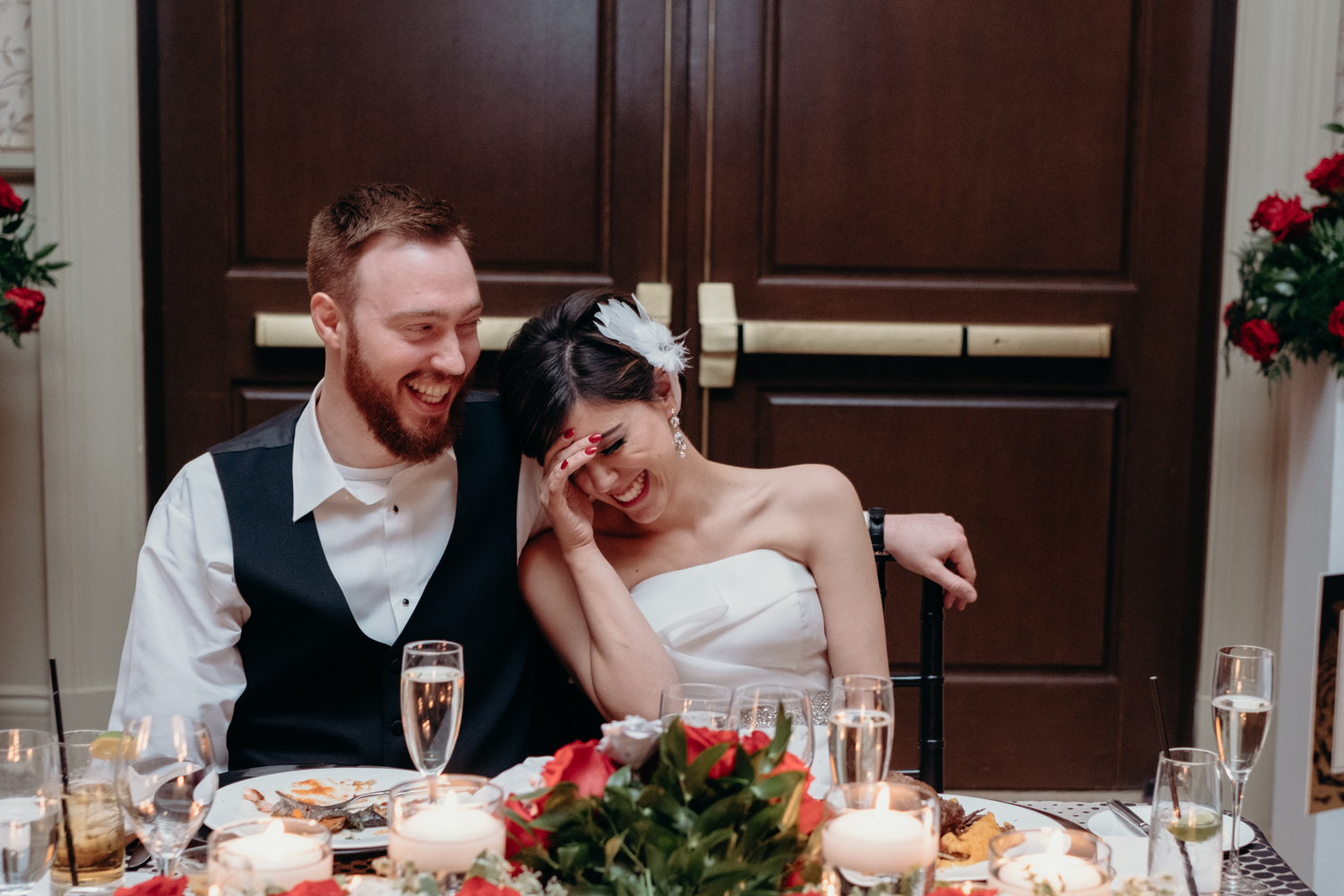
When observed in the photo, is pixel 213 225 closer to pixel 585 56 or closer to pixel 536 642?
pixel 585 56

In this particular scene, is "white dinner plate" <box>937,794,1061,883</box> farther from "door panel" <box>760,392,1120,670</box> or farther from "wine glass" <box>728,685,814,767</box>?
"door panel" <box>760,392,1120,670</box>

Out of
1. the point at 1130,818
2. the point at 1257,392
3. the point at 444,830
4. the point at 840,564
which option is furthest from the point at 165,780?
the point at 1257,392

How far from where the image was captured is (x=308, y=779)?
1.29 meters

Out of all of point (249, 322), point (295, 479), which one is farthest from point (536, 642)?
point (249, 322)

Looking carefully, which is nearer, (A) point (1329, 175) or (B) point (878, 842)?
(B) point (878, 842)

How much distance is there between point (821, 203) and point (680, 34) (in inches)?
19.9

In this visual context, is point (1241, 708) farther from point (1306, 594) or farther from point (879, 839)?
point (1306, 594)

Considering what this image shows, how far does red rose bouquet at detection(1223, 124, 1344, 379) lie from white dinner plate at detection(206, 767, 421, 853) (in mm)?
1979

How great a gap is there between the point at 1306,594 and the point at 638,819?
2.25m

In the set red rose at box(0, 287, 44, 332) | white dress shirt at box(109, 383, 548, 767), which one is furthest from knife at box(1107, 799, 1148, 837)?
red rose at box(0, 287, 44, 332)

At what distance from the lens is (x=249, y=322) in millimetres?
2826

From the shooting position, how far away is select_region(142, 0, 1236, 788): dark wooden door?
279 cm

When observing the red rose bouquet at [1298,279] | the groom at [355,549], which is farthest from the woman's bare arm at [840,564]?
the red rose bouquet at [1298,279]

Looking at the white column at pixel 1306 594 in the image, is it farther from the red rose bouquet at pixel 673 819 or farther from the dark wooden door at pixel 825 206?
the red rose bouquet at pixel 673 819
